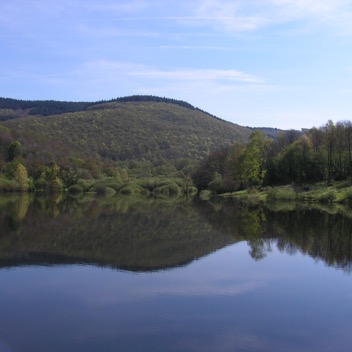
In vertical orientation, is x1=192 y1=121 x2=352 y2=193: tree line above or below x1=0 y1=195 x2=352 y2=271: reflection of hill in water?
above

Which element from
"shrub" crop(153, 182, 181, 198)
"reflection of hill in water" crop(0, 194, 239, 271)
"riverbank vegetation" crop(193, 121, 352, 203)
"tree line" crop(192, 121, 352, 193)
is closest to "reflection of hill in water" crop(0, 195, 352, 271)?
"reflection of hill in water" crop(0, 194, 239, 271)

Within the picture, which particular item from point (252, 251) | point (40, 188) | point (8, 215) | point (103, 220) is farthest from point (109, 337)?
point (40, 188)

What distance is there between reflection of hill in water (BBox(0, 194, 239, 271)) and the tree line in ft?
135

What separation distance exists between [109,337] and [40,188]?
353ft

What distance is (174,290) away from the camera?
18.4 metres

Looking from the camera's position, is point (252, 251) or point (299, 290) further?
point (252, 251)

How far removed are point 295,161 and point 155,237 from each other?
56574 millimetres

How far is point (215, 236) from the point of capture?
3481 cm

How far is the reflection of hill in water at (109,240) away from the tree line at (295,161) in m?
41.2

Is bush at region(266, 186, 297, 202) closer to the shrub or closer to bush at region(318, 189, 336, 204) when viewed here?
bush at region(318, 189, 336, 204)

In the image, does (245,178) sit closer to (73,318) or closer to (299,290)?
(299,290)

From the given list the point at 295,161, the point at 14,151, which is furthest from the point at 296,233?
the point at 14,151

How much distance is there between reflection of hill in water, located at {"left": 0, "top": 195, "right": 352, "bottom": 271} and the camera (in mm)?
25188

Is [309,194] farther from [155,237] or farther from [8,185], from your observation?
[8,185]
